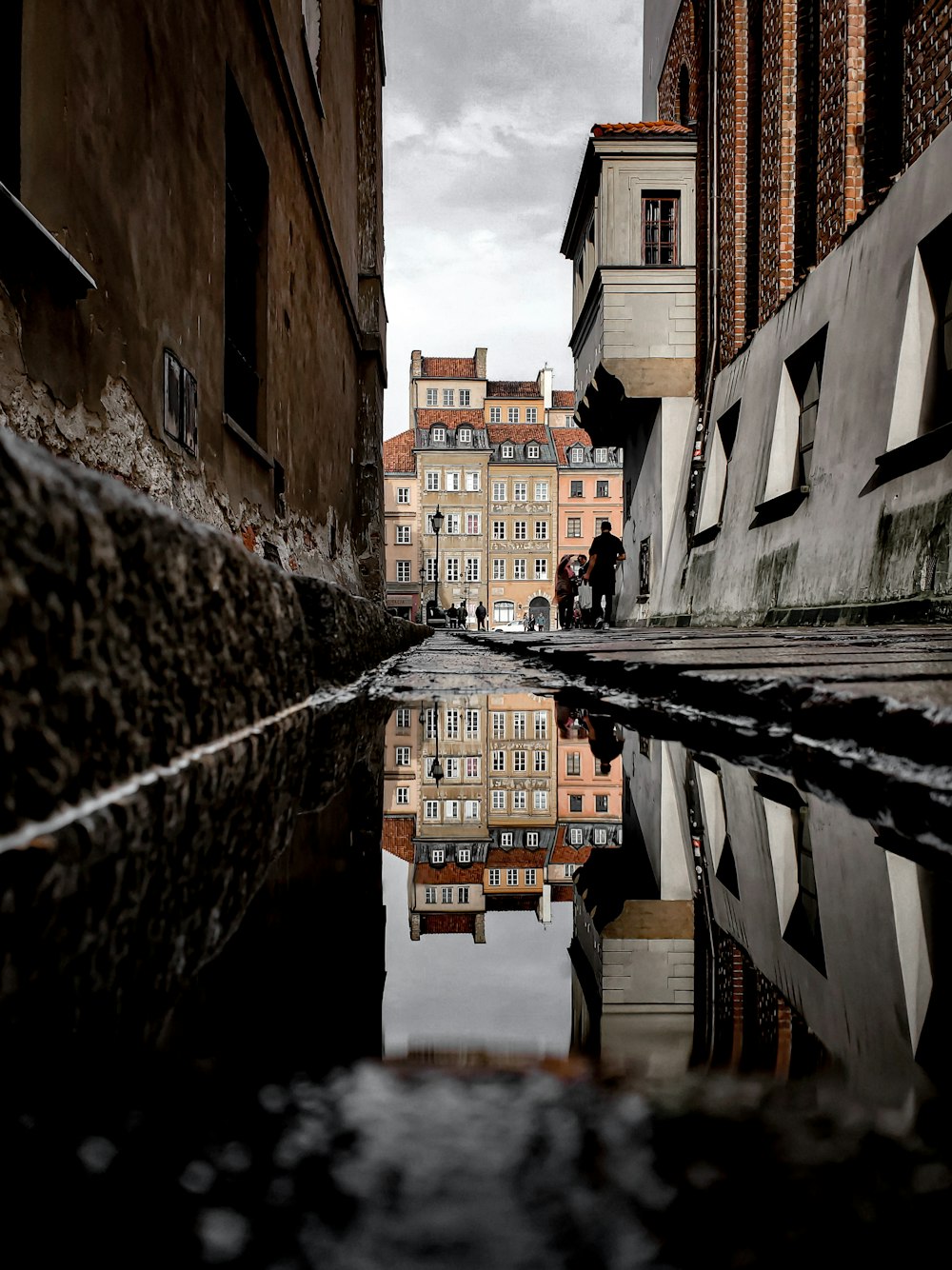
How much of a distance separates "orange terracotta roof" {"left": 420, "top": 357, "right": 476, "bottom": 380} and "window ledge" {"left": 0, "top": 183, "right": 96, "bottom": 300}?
50274mm

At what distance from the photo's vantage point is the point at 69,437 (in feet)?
7.67

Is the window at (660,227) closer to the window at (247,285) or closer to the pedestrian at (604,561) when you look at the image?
the pedestrian at (604,561)

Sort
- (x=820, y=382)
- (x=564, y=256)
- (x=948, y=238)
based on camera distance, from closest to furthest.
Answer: (x=948, y=238) < (x=820, y=382) < (x=564, y=256)

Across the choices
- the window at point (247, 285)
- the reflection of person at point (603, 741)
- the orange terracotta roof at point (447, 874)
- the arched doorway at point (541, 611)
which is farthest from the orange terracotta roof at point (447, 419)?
the orange terracotta roof at point (447, 874)

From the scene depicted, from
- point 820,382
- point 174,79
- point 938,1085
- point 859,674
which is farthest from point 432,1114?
point 820,382

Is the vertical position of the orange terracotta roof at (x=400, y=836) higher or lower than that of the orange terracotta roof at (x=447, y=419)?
lower

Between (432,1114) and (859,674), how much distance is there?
144 centimetres

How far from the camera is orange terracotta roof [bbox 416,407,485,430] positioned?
157 ft

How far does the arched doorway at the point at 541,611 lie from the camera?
46.2 meters

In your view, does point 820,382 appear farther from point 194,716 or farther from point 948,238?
point 194,716

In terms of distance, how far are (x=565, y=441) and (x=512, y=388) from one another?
18.5 feet

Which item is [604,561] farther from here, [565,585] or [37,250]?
[37,250]

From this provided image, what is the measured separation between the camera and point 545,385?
50375 mm

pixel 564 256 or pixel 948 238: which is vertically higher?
pixel 564 256
